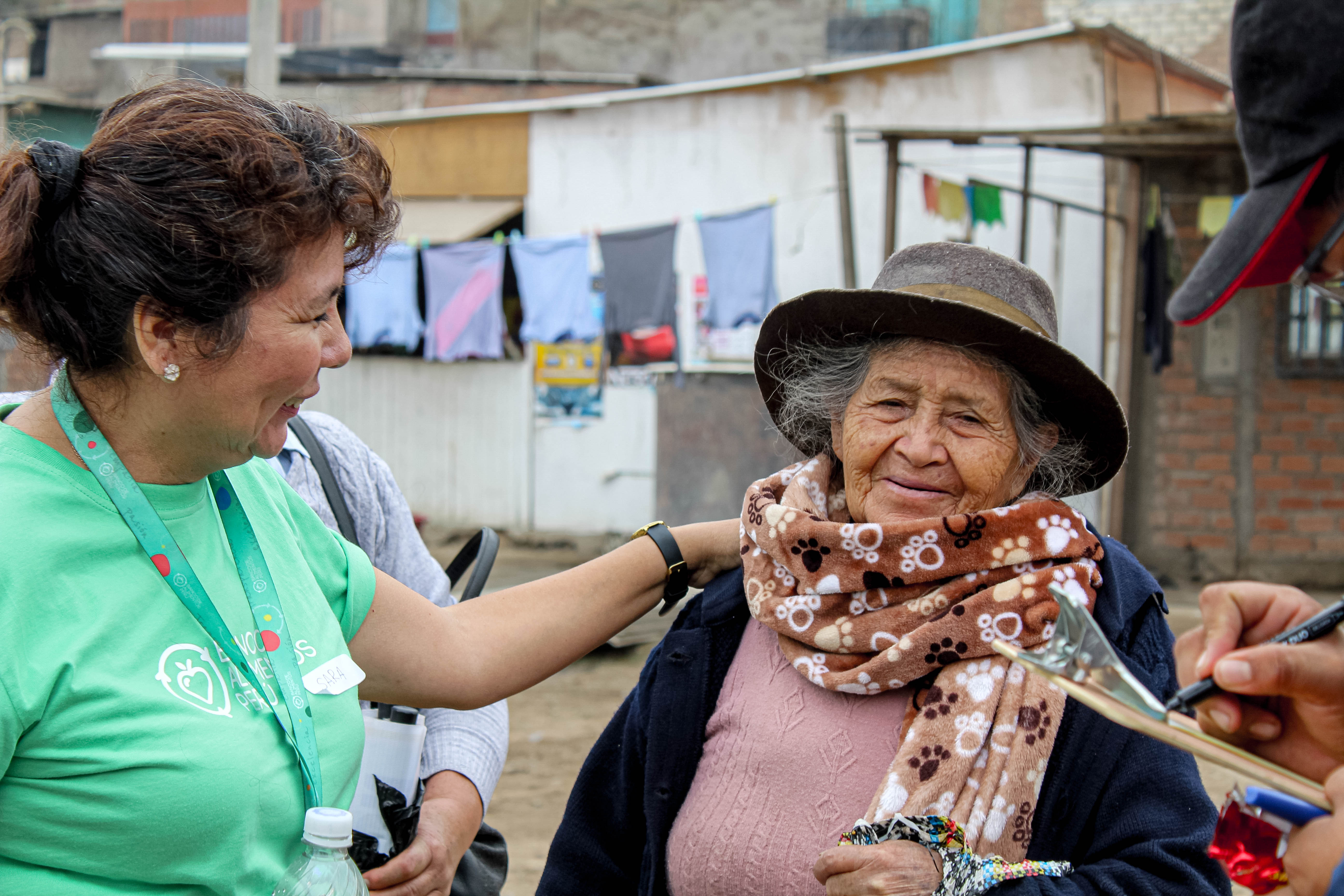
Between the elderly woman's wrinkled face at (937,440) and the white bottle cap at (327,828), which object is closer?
the white bottle cap at (327,828)

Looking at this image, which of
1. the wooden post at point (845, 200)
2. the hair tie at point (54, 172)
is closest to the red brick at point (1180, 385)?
the wooden post at point (845, 200)

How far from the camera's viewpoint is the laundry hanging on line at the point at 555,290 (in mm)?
10812

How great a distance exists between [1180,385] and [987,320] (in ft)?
27.1

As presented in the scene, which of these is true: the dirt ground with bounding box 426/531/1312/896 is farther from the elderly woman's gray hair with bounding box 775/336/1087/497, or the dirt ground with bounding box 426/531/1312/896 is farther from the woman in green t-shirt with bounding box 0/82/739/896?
the woman in green t-shirt with bounding box 0/82/739/896

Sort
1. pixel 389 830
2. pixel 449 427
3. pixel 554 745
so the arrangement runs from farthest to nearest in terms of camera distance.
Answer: pixel 449 427, pixel 554 745, pixel 389 830

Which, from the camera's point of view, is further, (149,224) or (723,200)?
(723,200)

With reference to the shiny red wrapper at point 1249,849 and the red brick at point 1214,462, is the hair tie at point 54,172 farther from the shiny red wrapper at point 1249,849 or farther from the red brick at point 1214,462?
the red brick at point 1214,462

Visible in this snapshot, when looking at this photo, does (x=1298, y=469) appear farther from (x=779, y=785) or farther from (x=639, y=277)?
(x=779, y=785)

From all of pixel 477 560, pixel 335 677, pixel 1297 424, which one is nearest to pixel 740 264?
pixel 1297 424

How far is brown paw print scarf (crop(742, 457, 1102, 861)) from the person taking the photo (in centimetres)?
180

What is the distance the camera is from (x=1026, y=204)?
830 cm

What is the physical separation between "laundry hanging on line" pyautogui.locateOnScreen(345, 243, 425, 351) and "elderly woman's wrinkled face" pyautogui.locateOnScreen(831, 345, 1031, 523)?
9.91 meters

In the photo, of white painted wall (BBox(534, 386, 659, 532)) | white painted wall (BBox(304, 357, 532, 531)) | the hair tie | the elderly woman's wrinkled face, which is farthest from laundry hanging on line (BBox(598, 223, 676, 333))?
the hair tie

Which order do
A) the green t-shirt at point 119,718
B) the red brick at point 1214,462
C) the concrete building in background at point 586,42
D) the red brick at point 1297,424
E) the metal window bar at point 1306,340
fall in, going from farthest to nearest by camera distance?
the concrete building in background at point 586,42
the red brick at point 1214,462
the red brick at point 1297,424
the metal window bar at point 1306,340
the green t-shirt at point 119,718
